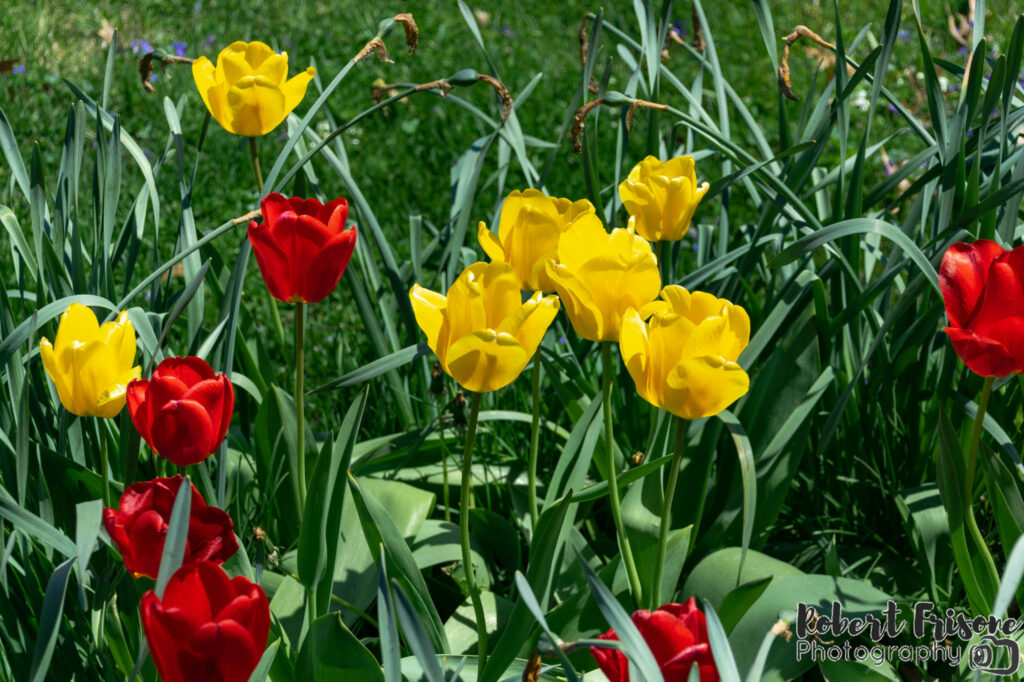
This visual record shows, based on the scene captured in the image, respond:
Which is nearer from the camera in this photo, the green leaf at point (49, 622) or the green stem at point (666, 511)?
the green leaf at point (49, 622)

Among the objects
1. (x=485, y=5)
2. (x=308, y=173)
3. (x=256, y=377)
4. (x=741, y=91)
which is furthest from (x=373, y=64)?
(x=256, y=377)

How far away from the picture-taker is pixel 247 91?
60.1 inches

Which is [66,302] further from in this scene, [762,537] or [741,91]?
[741,91]

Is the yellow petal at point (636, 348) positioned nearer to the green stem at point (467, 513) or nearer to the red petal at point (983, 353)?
the green stem at point (467, 513)

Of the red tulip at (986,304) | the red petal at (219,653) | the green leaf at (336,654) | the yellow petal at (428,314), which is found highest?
the yellow petal at (428,314)

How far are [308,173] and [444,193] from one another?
141 centimetres

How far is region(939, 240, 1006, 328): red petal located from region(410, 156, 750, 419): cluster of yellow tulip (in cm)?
26

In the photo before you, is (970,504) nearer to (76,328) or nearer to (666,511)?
(666,511)

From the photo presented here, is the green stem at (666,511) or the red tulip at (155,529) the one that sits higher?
the red tulip at (155,529)

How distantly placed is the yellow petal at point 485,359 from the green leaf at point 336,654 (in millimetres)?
283

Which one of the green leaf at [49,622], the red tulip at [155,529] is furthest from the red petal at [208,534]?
the green leaf at [49,622]

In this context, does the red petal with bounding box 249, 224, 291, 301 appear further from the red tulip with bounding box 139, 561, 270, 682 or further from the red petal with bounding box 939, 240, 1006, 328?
the red petal with bounding box 939, 240, 1006, 328

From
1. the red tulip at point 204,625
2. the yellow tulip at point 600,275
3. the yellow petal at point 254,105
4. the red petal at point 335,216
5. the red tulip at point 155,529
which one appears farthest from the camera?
the yellow petal at point 254,105

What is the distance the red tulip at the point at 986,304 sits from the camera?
104cm
